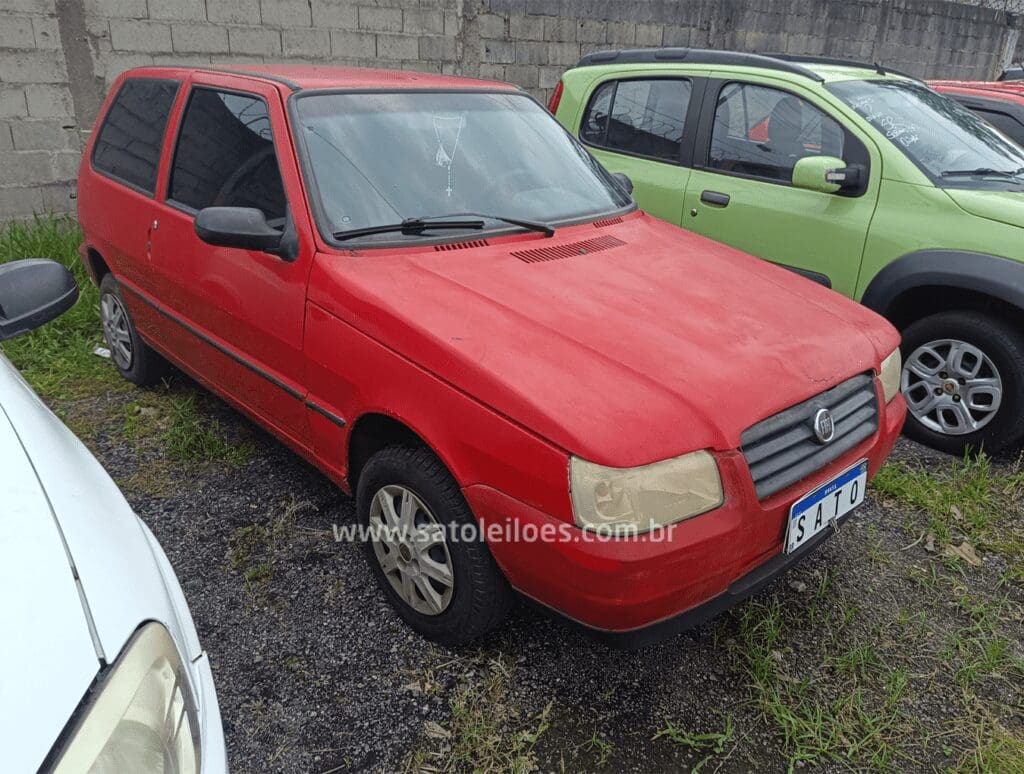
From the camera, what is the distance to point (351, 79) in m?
3.01

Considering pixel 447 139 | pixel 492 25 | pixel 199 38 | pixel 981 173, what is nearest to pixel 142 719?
pixel 447 139

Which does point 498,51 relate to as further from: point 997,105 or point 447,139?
point 447,139

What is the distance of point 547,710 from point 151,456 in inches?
89.8

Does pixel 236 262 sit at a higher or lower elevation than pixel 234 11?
lower

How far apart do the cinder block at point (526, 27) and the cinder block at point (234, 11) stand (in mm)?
2659

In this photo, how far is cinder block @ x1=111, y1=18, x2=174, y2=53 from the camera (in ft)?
18.1

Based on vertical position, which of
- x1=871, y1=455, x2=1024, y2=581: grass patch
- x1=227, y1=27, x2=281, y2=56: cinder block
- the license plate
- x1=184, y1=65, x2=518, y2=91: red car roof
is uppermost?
x1=227, y1=27, x2=281, y2=56: cinder block

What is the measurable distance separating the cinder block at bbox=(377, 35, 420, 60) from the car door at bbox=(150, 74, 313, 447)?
3.92 m

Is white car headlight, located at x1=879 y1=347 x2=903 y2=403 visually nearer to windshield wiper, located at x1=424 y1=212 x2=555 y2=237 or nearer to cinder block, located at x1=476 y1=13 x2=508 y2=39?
windshield wiper, located at x1=424 y1=212 x2=555 y2=237

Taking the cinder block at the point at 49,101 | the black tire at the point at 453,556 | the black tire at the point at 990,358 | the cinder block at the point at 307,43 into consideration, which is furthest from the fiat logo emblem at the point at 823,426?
the cinder block at the point at 307,43

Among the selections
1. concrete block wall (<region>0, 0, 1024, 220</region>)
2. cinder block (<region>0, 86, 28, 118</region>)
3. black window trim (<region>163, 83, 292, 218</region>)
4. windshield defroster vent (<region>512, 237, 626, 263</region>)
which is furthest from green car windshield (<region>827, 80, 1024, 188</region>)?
cinder block (<region>0, 86, 28, 118</region>)

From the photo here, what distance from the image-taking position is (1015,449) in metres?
3.78

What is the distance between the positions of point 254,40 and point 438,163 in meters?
4.26

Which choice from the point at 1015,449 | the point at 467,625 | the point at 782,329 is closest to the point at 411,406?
the point at 467,625
